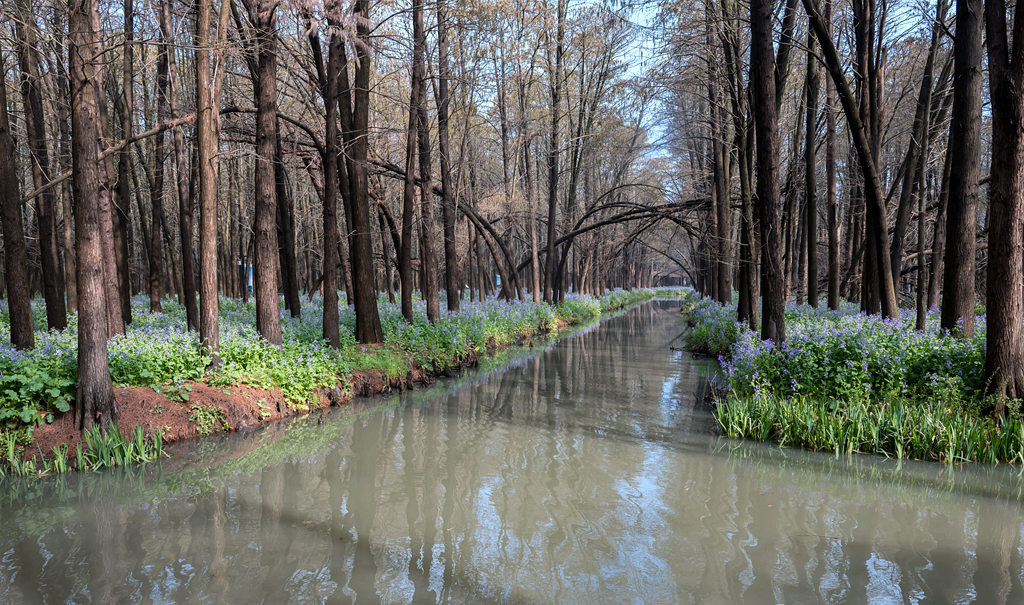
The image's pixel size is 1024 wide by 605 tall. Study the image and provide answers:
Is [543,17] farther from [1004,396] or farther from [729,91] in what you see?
[1004,396]

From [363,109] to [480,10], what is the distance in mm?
4798

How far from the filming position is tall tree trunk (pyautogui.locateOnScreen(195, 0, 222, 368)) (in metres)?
7.95

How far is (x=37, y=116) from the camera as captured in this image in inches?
456

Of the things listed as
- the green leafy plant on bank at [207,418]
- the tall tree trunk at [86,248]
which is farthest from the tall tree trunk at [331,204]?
the tall tree trunk at [86,248]

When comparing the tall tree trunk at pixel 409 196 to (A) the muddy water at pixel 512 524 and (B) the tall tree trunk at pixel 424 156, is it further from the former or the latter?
(A) the muddy water at pixel 512 524

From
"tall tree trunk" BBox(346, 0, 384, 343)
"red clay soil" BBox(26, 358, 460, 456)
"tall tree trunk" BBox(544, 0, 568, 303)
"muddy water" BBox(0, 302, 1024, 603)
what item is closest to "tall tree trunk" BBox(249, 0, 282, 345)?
"red clay soil" BBox(26, 358, 460, 456)

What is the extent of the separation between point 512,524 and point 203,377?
5.49 meters

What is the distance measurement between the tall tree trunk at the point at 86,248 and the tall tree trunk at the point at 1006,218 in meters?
9.92

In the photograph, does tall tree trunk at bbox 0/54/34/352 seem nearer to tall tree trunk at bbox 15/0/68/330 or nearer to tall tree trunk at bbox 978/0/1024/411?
tall tree trunk at bbox 15/0/68/330

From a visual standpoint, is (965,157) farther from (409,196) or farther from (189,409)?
(189,409)

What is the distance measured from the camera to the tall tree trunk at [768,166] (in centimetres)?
880

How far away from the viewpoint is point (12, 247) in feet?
26.9

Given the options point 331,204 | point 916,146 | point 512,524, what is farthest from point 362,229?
point 916,146

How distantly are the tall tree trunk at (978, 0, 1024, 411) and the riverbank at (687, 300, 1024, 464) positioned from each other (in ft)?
1.23
